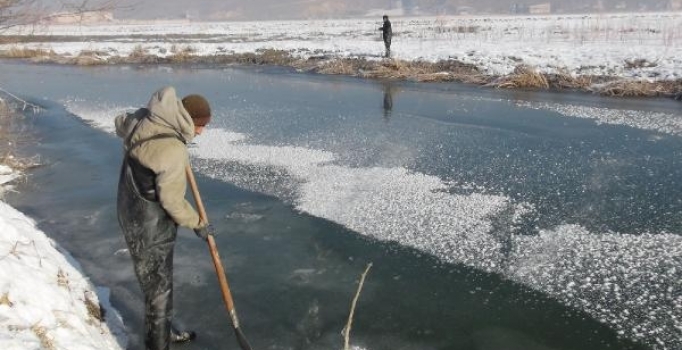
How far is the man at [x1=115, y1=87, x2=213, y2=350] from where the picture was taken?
2.97m

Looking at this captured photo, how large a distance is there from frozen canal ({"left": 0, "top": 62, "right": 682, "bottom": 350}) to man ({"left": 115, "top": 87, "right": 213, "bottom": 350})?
0.70 metres

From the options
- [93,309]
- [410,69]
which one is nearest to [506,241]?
[93,309]

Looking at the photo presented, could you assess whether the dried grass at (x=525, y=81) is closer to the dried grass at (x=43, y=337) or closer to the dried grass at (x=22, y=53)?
the dried grass at (x=43, y=337)

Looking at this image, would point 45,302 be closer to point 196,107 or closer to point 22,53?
point 196,107

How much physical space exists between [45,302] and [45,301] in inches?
0.4

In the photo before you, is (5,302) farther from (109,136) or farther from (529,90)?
(529,90)

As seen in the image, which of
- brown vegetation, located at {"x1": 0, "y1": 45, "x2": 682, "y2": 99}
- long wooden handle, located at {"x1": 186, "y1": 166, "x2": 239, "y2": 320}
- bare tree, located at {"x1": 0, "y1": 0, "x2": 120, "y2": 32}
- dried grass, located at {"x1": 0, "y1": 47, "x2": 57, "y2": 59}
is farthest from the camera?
dried grass, located at {"x1": 0, "y1": 47, "x2": 57, "y2": 59}

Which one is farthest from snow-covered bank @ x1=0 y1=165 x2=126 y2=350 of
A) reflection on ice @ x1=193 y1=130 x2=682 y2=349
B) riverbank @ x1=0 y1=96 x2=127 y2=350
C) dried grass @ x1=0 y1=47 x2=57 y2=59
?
dried grass @ x1=0 y1=47 x2=57 y2=59

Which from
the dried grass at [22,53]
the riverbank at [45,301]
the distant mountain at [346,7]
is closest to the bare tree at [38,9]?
the riverbank at [45,301]

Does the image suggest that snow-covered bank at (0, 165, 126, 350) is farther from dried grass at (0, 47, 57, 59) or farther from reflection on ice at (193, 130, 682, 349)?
dried grass at (0, 47, 57, 59)

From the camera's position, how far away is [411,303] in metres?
4.48

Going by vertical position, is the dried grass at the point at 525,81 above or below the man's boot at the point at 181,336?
above

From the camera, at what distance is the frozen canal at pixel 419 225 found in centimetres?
419

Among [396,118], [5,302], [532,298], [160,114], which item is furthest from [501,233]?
[396,118]
